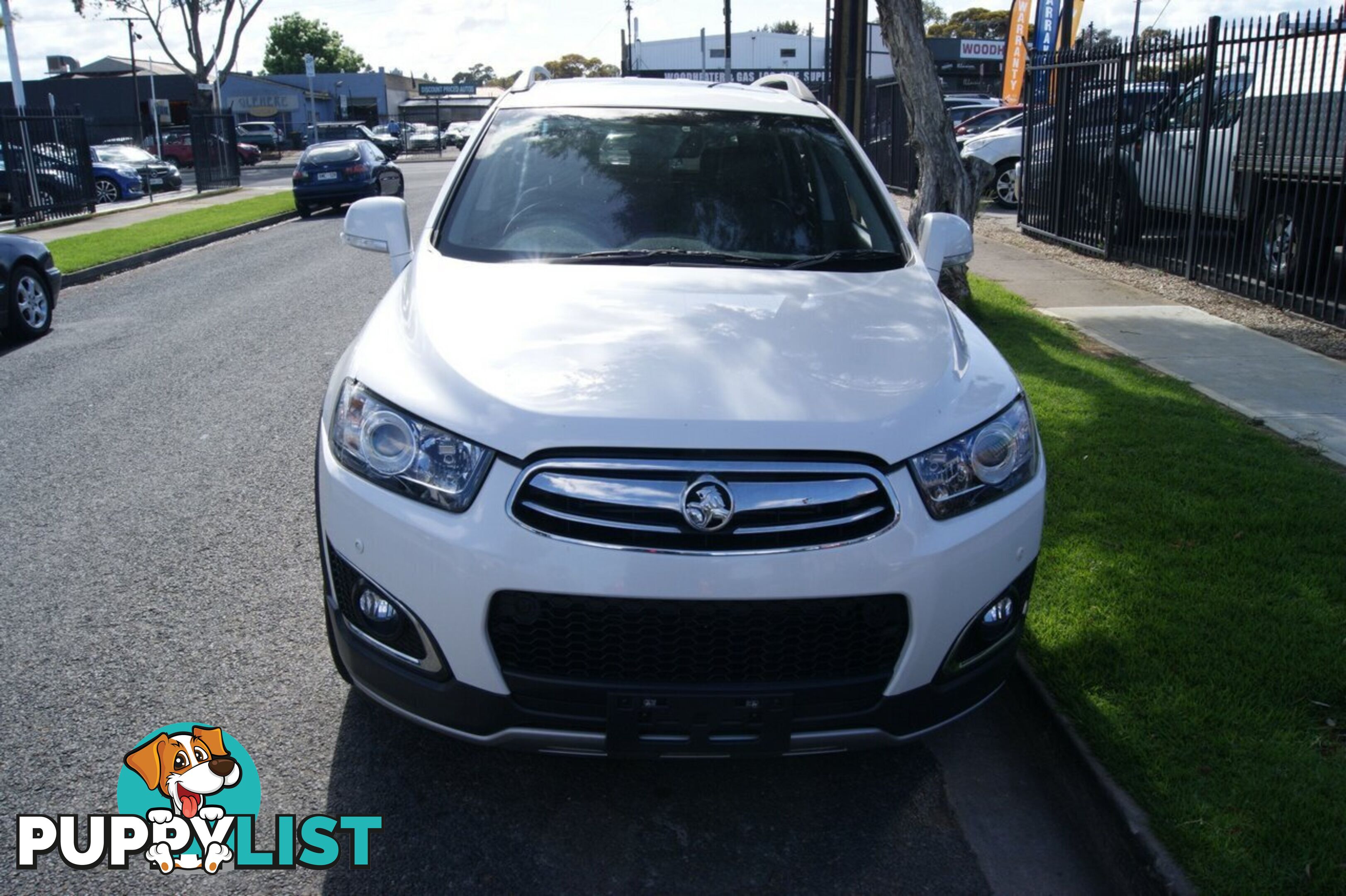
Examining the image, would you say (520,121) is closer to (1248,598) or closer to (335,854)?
(335,854)

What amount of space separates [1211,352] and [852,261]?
559 cm

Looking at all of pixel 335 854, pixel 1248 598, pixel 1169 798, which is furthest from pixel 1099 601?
pixel 335 854

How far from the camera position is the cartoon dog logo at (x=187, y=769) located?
3154mm

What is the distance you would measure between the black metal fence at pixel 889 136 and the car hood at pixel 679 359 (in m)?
18.5

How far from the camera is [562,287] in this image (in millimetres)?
3596

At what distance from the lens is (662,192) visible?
425 cm

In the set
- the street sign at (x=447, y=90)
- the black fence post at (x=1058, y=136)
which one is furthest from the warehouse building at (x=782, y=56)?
the black fence post at (x=1058, y=136)

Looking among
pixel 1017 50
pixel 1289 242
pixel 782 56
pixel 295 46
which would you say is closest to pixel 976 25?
pixel 782 56

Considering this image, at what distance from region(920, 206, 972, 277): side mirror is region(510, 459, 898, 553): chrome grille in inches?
76.1

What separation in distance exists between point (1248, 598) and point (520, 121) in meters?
3.26

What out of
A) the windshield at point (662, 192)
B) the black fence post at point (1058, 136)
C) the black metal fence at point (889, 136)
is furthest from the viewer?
the black metal fence at point (889, 136)

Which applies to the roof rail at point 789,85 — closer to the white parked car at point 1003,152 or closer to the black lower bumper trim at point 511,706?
the black lower bumper trim at point 511,706

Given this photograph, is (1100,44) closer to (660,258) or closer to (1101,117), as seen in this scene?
(1101,117)

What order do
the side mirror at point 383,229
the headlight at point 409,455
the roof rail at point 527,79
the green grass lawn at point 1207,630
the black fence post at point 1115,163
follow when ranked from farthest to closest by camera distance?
the black fence post at point 1115,163 → the roof rail at point 527,79 → the side mirror at point 383,229 → the green grass lawn at point 1207,630 → the headlight at point 409,455
